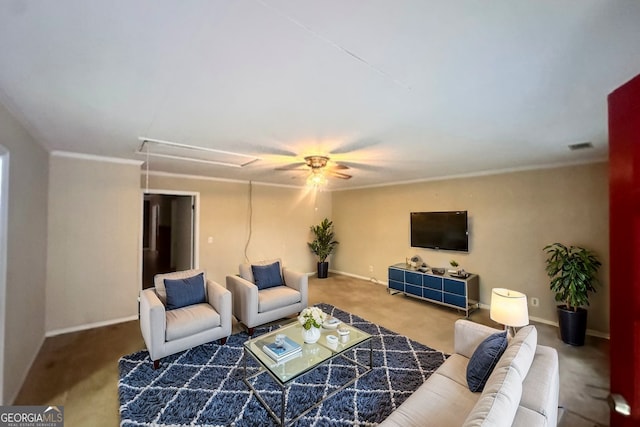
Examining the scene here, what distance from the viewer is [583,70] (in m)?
1.42

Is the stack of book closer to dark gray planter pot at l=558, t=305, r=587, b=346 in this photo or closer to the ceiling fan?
the ceiling fan

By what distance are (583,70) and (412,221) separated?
156 inches

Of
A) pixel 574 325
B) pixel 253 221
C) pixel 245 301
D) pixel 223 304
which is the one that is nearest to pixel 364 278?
pixel 253 221

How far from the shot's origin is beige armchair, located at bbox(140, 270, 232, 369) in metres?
2.61

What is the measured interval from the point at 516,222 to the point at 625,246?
12.3ft

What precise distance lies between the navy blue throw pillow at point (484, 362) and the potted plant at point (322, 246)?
15.6ft

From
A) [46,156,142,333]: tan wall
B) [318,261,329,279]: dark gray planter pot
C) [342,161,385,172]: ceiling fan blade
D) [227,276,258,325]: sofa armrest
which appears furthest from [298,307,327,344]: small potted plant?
[318,261,329,279]: dark gray planter pot

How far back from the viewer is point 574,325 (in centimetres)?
309

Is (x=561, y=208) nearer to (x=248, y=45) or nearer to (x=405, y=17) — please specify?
(x=405, y=17)

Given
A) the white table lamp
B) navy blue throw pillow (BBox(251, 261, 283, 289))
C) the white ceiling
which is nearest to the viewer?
the white ceiling

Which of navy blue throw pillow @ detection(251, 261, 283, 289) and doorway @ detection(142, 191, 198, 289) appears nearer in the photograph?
navy blue throw pillow @ detection(251, 261, 283, 289)

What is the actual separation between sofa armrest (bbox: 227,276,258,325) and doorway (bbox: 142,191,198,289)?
1.78 metres

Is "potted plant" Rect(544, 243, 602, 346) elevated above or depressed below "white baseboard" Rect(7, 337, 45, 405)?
above

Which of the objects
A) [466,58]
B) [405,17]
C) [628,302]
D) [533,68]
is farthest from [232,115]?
[628,302]
